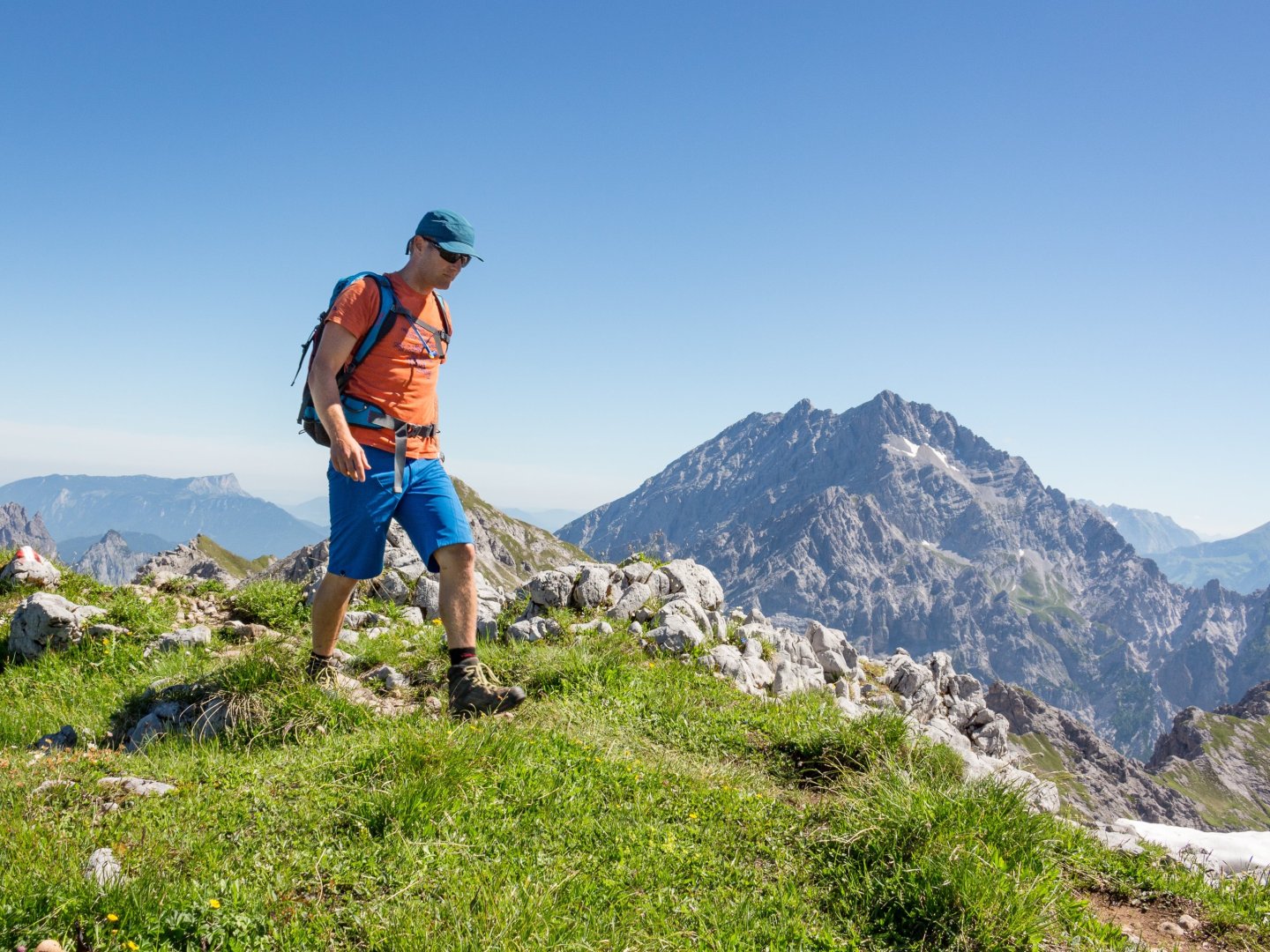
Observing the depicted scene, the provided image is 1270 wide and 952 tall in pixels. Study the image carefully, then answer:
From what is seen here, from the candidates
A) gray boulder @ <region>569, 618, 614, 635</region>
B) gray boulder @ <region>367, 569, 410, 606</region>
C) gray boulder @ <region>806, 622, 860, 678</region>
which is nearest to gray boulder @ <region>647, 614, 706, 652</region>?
gray boulder @ <region>569, 618, 614, 635</region>

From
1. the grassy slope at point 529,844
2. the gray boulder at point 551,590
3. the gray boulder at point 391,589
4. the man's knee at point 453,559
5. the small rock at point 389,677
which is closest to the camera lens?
the grassy slope at point 529,844

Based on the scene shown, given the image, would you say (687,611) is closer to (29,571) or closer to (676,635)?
(676,635)

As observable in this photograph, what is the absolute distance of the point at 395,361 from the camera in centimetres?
702

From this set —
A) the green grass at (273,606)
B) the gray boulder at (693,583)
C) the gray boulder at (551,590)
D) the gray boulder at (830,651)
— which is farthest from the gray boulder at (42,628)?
the gray boulder at (830,651)

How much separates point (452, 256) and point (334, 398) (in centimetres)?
180

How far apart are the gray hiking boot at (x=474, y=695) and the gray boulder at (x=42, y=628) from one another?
20.1ft

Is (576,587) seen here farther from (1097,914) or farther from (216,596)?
(1097,914)

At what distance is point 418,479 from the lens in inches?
284

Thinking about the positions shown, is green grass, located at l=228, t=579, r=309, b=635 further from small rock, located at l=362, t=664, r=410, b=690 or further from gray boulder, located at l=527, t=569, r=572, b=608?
gray boulder, located at l=527, t=569, r=572, b=608

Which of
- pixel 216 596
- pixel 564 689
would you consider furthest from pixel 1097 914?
pixel 216 596

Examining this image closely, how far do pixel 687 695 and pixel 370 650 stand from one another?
423 centimetres

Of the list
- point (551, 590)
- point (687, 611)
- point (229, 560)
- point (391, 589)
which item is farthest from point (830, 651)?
point (229, 560)

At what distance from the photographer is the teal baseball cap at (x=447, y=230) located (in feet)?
22.8

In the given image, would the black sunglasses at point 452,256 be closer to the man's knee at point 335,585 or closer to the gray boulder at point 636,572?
the man's knee at point 335,585
